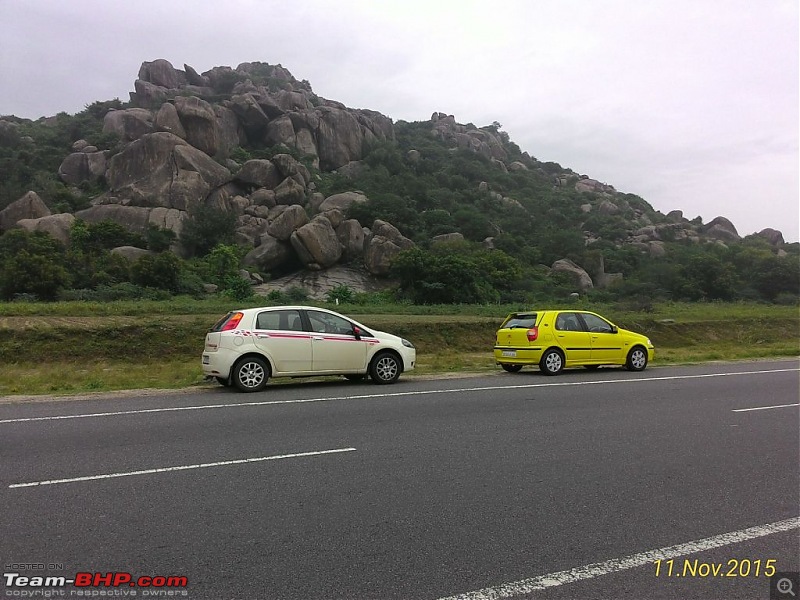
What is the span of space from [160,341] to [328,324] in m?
9.86

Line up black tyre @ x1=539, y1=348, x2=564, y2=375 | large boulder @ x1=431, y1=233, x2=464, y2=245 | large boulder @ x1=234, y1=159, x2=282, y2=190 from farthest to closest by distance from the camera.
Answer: large boulder @ x1=234, y1=159, x2=282, y2=190 < large boulder @ x1=431, y1=233, x2=464, y2=245 < black tyre @ x1=539, y1=348, x2=564, y2=375

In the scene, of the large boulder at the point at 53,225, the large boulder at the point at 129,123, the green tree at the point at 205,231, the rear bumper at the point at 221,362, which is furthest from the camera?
the large boulder at the point at 129,123

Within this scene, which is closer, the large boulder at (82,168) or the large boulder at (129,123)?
the large boulder at (82,168)

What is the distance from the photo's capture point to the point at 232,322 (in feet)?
34.6

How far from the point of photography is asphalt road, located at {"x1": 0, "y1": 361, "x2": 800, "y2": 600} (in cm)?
339

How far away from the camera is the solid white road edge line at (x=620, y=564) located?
318 cm

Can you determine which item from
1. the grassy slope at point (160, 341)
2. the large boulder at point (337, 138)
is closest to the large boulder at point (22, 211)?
the grassy slope at point (160, 341)

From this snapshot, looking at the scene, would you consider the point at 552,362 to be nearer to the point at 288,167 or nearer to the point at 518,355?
the point at 518,355

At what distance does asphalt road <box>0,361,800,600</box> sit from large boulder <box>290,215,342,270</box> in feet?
148

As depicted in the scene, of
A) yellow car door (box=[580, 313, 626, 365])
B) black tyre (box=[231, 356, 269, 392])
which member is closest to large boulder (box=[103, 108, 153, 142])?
black tyre (box=[231, 356, 269, 392])

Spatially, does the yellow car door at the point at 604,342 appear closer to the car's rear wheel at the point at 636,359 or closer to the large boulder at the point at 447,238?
the car's rear wheel at the point at 636,359

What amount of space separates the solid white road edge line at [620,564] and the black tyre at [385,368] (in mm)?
8019

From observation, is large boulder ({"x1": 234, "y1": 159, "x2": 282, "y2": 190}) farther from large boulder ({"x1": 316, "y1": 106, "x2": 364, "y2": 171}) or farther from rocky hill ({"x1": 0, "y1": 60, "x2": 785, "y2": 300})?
large boulder ({"x1": 316, "y1": 106, "x2": 364, "y2": 171})

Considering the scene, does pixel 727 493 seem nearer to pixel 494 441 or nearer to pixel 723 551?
pixel 723 551
